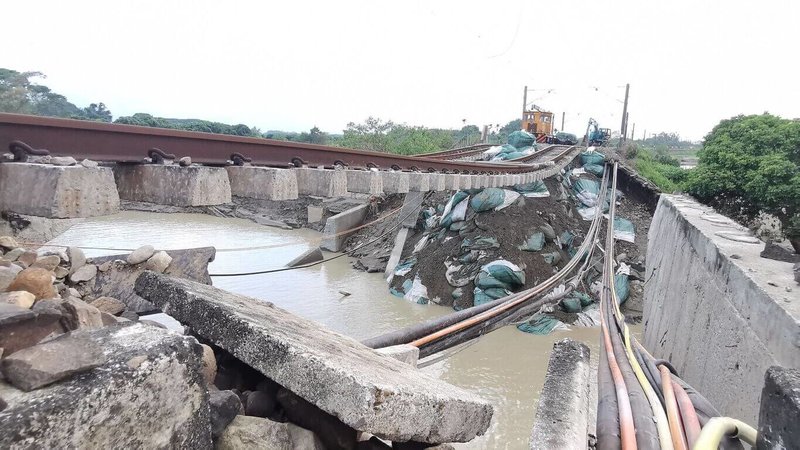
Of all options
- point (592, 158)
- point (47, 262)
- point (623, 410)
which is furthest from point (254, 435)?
point (592, 158)

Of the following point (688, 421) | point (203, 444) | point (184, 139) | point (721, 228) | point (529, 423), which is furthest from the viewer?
point (529, 423)

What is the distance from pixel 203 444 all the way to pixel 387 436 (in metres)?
0.67

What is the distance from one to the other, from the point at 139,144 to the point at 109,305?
149cm

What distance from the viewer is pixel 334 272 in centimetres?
1460

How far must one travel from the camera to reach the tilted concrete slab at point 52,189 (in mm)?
2053

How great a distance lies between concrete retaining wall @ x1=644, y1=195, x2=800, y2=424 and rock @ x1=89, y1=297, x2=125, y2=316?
4523 mm

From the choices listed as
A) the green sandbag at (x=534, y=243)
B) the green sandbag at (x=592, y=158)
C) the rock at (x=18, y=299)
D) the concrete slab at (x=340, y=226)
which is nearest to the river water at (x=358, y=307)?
the concrete slab at (x=340, y=226)

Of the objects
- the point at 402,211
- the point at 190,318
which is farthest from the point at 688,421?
the point at 402,211

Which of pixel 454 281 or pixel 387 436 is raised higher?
pixel 387 436

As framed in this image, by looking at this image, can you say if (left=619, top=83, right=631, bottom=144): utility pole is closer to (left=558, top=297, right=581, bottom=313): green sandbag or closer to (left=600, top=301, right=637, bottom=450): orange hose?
(left=558, top=297, right=581, bottom=313): green sandbag

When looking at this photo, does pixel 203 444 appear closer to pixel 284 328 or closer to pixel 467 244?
pixel 284 328

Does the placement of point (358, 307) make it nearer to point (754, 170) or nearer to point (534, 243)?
point (534, 243)

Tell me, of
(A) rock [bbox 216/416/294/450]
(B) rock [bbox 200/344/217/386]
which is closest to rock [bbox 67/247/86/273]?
(B) rock [bbox 200/344/217/386]

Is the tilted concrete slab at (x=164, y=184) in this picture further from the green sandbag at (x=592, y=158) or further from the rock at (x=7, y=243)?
the green sandbag at (x=592, y=158)
